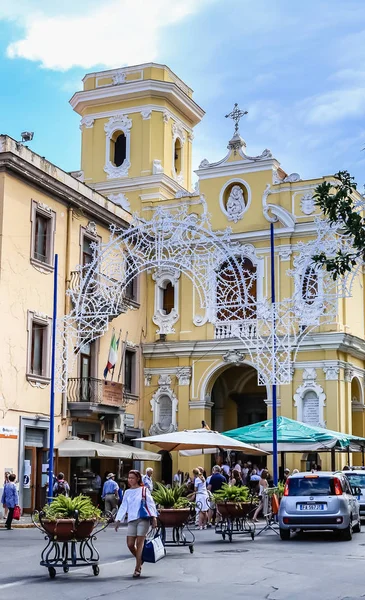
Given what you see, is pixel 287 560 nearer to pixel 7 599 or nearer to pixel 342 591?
pixel 342 591

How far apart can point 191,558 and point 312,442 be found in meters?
10.3

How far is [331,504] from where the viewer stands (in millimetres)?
18406

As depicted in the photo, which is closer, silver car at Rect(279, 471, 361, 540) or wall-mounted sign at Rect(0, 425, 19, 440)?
silver car at Rect(279, 471, 361, 540)

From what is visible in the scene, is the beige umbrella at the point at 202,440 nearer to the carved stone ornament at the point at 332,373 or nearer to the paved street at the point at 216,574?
the paved street at the point at 216,574

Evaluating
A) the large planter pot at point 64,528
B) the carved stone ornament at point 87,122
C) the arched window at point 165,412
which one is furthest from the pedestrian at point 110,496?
the carved stone ornament at point 87,122

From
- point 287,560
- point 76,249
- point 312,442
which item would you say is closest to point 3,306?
point 76,249

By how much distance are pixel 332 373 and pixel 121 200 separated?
12.2m

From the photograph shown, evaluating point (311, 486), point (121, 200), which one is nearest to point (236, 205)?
point (121, 200)

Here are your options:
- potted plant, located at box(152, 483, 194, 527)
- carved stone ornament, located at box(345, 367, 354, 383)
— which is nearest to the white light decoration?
carved stone ornament, located at box(345, 367, 354, 383)

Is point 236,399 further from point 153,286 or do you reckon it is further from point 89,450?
point 89,450

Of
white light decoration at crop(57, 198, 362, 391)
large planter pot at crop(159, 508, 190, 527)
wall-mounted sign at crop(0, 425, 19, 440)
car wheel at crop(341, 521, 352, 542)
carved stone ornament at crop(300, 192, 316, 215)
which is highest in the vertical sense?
carved stone ornament at crop(300, 192, 316, 215)

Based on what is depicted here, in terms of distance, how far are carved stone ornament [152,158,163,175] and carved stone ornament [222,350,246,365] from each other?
880cm

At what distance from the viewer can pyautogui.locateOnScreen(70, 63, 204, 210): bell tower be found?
130 feet

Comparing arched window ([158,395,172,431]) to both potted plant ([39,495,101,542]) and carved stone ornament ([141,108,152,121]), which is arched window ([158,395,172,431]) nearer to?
carved stone ornament ([141,108,152,121])
